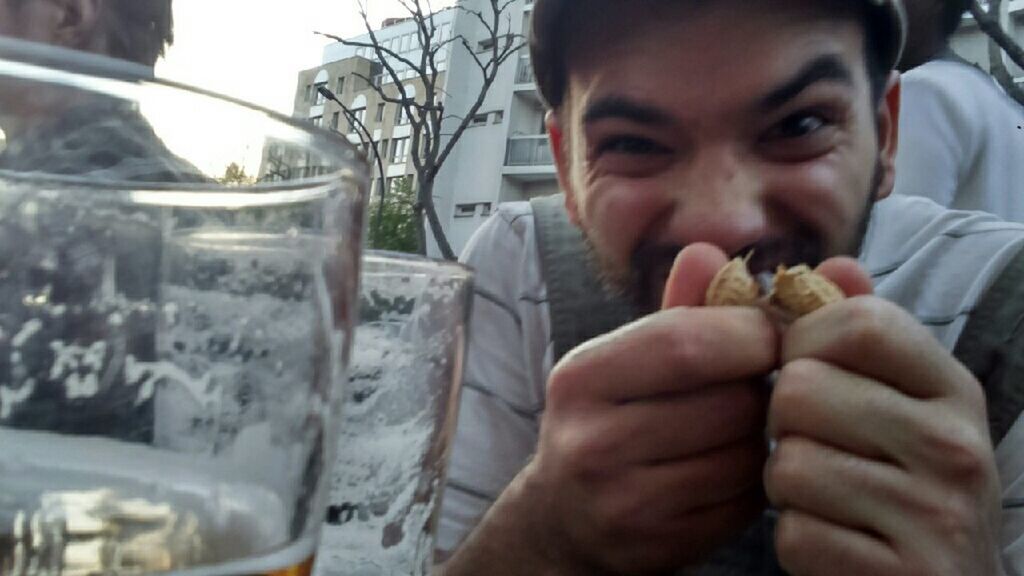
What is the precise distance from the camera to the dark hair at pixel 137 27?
1.02 metres

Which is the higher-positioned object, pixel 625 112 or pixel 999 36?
pixel 999 36

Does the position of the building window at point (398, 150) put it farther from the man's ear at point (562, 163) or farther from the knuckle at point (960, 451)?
the knuckle at point (960, 451)

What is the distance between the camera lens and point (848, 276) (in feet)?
1.52

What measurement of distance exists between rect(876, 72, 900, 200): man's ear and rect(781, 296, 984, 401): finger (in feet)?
1.52

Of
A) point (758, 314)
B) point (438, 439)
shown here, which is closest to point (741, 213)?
point (758, 314)

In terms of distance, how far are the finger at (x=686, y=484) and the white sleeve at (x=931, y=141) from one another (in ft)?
2.84

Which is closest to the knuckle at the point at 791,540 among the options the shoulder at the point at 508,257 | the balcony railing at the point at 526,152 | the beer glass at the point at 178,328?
the beer glass at the point at 178,328

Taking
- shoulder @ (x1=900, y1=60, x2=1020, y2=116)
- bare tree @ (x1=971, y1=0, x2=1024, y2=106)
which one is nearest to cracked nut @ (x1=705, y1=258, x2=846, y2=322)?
shoulder @ (x1=900, y1=60, x2=1020, y2=116)

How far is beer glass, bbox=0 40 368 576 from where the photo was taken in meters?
0.21

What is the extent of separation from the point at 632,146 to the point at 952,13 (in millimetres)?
655

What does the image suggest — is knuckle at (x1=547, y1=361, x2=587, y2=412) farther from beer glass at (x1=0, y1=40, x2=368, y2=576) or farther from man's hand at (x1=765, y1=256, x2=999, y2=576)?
beer glass at (x1=0, y1=40, x2=368, y2=576)

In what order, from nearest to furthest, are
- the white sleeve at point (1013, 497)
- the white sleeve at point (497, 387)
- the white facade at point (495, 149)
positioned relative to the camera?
the white sleeve at point (1013, 497) < the white sleeve at point (497, 387) < the white facade at point (495, 149)

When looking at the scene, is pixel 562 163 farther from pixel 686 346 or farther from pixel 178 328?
pixel 178 328

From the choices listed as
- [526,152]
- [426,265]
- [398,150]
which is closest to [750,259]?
[426,265]
